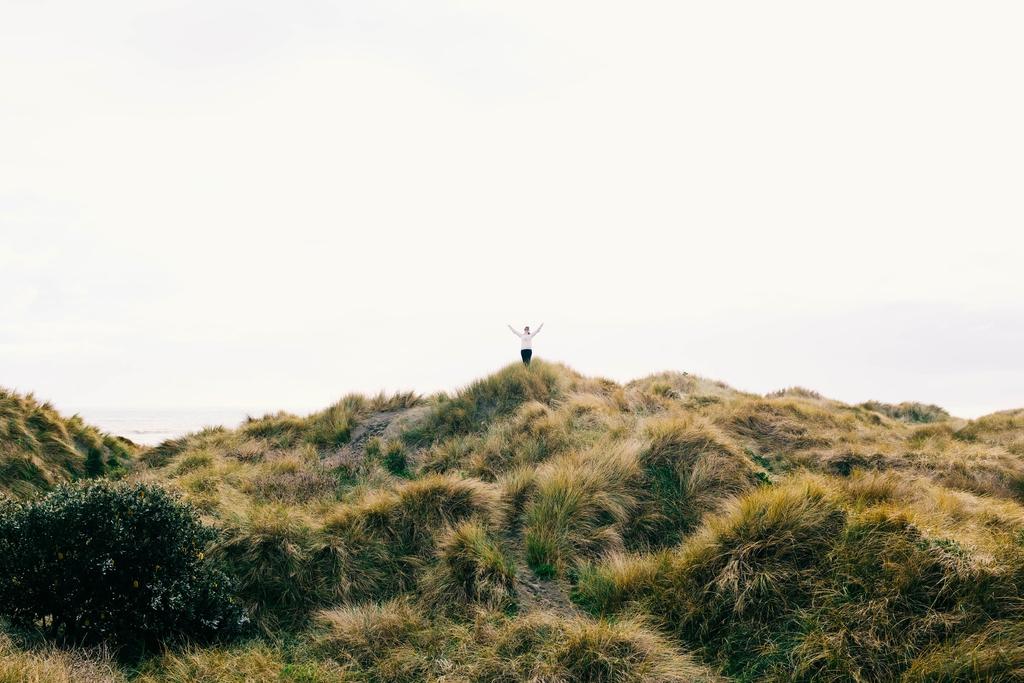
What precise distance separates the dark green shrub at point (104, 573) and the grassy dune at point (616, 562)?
39 centimetres

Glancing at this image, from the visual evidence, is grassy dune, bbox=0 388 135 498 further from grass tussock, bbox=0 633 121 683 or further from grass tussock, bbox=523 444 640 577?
grass tussock, bbox=523 444 640 577

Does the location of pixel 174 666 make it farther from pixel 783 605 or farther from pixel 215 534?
pixel 783 605

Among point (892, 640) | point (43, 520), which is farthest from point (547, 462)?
point (43, 520)

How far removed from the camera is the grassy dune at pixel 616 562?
5.98 meters

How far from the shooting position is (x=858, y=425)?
52.7 feet

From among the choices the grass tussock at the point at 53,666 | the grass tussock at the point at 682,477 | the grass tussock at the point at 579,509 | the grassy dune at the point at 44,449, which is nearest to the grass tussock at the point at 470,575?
the grass tussock at the point at 579,509

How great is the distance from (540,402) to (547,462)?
3839 mm

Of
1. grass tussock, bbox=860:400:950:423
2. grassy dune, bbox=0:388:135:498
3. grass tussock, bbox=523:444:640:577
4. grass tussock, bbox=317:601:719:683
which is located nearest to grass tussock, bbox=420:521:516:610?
grass tussock, bbox=317:601:719:683

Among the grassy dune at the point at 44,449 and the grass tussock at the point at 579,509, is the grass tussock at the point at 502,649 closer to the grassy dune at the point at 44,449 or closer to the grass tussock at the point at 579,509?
the grass tussock at the point at 579,509

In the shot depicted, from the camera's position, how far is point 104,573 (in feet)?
21.7

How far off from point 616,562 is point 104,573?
5.68 meters

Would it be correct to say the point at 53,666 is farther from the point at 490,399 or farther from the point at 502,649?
the point at 490,399

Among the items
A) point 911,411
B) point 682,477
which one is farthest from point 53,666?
point 911,411

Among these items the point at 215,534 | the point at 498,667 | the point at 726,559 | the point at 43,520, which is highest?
the point at 43,520
